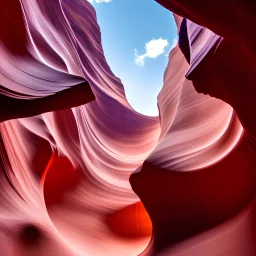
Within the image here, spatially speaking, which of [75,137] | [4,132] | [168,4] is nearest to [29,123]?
[4,132]

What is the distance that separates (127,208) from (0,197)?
9.22 feet

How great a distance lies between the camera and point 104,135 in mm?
9070

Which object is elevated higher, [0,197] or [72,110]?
[0,197]

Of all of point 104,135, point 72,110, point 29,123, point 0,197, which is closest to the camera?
point 0,197

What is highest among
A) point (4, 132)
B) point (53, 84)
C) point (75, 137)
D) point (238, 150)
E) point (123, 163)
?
point (53, 84)

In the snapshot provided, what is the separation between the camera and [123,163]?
8.20m

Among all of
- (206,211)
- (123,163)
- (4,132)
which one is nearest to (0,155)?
(4,132)

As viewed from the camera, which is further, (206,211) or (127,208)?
(127,208)

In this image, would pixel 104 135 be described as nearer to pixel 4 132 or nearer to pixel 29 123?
pixel 29 123

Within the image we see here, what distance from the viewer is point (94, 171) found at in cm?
682

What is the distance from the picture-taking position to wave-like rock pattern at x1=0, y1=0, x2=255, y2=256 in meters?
3.84

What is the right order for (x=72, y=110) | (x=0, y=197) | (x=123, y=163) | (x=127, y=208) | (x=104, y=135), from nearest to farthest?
1. (x=0, y=197)
2. (x=127, y=208)
3. (x=72, y=110)
4. (x=123, y=163)
5. (x=104, y=135)

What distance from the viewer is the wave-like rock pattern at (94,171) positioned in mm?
3842

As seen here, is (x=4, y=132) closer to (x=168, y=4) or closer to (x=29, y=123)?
(x=29, y=123)
